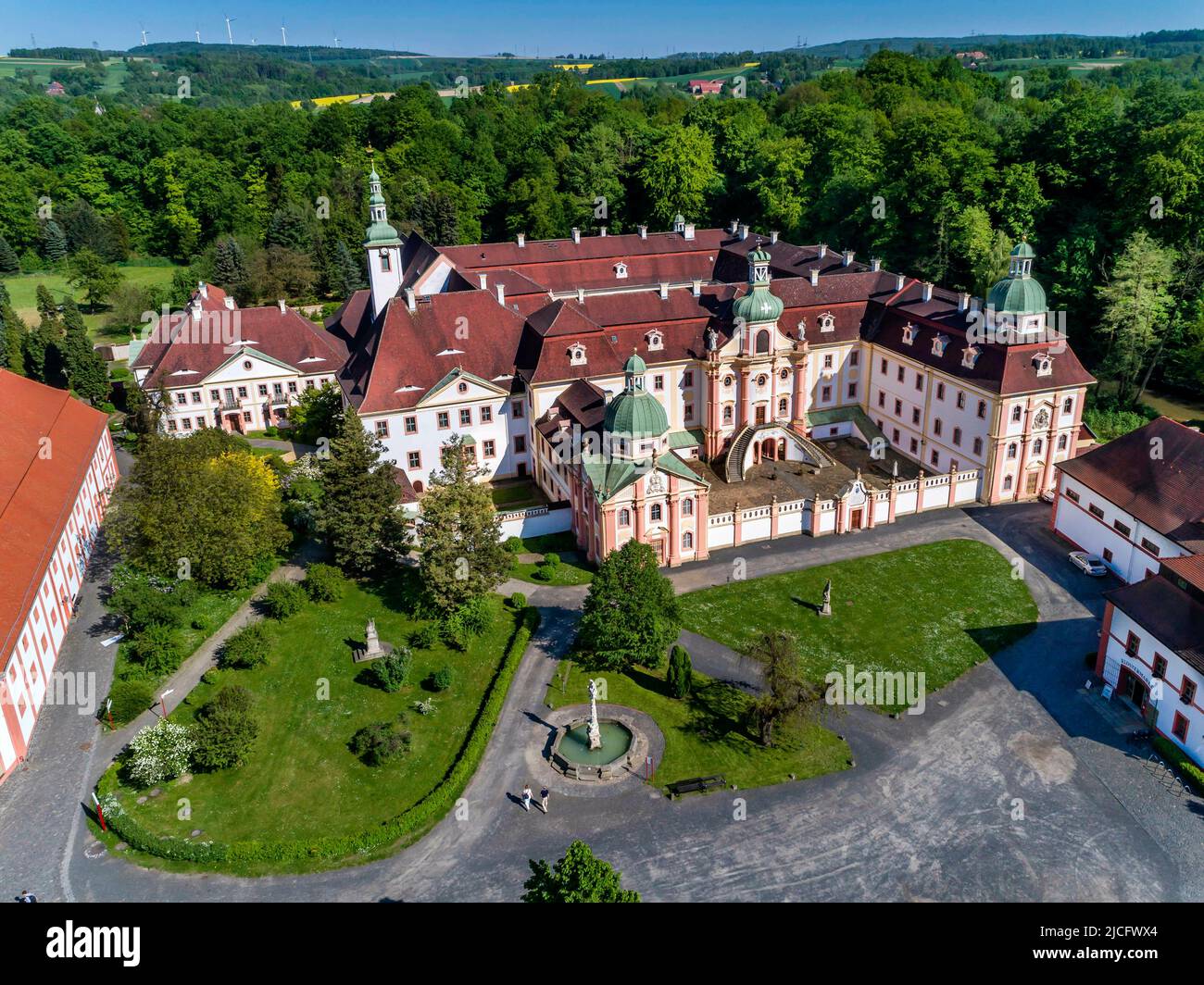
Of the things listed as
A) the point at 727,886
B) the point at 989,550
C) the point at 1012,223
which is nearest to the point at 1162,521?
the point at 989,550

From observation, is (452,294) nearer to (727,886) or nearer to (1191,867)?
(727,886)

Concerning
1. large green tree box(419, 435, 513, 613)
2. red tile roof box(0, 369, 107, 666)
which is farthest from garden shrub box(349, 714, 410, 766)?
red tile roof box(0, 369, 107, 666)

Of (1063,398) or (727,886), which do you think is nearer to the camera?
(727,886)

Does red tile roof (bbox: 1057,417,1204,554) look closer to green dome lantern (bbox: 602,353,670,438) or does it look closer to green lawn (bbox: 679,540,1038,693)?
green lawn (bbox: 679,540,1038,693)

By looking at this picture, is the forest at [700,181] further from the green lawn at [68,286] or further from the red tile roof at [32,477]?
the red tile roof at [32,477]

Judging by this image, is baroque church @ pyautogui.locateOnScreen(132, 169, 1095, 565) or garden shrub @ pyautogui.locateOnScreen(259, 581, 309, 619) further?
baroque church @ pyautogui.locateOnScreen(132, 169, 1095, 565)

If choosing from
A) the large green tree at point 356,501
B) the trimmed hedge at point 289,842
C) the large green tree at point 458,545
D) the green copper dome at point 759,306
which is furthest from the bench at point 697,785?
the green copper dome at point 759,306
